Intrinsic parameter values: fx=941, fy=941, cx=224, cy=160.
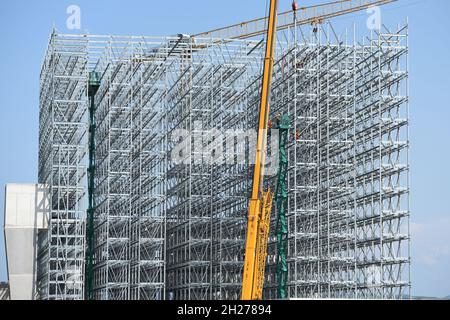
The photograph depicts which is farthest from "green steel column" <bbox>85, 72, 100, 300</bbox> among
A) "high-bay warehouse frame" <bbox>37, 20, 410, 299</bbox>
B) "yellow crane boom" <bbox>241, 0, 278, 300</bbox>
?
"yellow crane boom" <bbox>241, 0, 278, 300</bbox>

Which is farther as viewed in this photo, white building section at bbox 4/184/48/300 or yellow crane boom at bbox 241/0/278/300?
white building section at bbox 4/184/48/300

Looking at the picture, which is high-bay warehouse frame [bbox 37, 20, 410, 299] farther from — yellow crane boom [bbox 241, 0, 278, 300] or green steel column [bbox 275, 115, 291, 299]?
yellow crane boom [bbox 241, 0, 278, 300]

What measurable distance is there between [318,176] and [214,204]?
9256mm

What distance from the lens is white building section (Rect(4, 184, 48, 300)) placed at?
50.4 m

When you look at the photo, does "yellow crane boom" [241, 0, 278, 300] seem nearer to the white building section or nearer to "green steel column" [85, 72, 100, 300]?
the white building section

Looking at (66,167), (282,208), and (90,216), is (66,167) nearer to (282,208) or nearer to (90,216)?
(90,216)

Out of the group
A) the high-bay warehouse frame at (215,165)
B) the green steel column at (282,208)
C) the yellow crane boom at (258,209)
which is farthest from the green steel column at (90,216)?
the yellow crane boom at (258,209)

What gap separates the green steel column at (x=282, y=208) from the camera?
47.2 m

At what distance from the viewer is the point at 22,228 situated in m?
51.2

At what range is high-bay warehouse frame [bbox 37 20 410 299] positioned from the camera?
4625 centimetres

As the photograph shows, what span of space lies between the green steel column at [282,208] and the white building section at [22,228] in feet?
40.6

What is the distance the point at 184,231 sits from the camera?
53781 mm

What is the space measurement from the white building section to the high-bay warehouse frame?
991 mm
